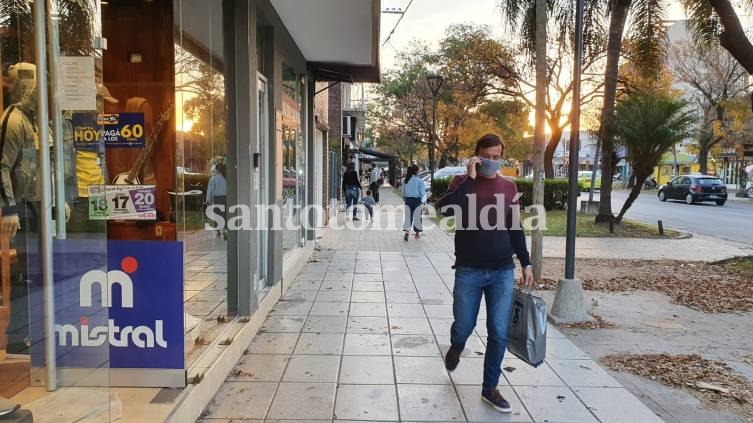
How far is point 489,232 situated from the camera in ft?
12.6

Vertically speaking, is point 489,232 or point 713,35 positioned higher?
point 713,35

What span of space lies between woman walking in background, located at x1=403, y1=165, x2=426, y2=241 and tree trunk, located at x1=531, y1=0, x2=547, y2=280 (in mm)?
4668

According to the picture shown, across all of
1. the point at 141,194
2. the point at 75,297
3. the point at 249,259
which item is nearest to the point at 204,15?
the point at 141,194

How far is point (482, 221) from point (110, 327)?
2.56 meters

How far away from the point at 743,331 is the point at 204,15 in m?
6.43

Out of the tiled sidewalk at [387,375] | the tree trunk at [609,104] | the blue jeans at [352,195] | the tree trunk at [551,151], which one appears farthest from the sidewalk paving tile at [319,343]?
the tree trunk at [551,151]

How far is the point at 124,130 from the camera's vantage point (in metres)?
3.80

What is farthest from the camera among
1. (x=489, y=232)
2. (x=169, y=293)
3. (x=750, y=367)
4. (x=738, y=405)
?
(x=750, y=367)

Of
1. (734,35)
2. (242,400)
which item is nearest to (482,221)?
(242,400)

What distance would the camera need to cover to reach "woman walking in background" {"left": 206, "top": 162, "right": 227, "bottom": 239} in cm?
490

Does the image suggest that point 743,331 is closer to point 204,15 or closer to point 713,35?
point 204,15

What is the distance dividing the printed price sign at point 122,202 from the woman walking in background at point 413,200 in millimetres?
9097

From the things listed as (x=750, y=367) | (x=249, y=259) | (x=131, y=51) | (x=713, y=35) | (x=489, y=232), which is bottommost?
(x=750, y=367)

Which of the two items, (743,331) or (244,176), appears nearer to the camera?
(244,176)
